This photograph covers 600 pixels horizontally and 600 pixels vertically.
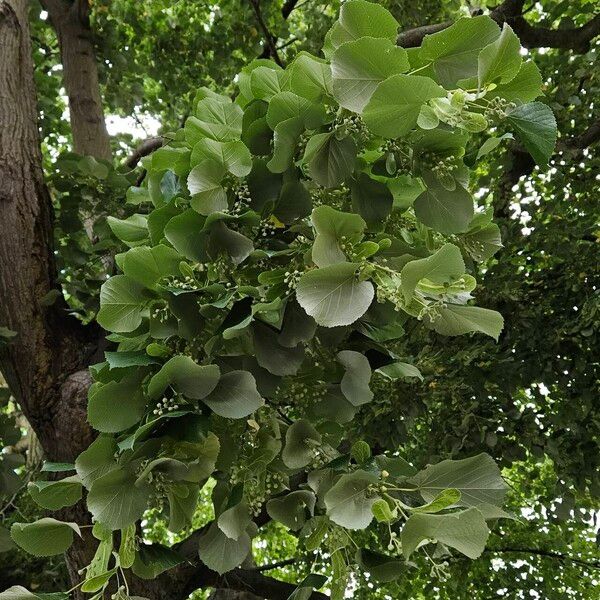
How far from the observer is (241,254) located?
3.31ft

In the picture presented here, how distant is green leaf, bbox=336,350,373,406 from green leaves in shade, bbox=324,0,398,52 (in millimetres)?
430

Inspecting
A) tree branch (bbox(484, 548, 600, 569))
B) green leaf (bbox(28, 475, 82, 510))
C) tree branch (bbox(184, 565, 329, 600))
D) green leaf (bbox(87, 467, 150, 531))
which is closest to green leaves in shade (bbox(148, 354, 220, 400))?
green leaf (bbox(87, 467, 150, 531))

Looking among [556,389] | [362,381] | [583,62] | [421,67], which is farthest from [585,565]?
[421,67]

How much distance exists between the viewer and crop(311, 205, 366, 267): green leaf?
88 centimetres

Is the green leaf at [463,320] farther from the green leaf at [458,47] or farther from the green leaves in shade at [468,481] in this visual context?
the green leaf at [458,47]

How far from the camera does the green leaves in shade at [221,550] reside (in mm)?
1078

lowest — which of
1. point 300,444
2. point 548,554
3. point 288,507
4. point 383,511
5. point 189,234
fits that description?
point 548,554

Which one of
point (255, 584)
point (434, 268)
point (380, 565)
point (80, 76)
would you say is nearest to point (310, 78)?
point (434, 268)

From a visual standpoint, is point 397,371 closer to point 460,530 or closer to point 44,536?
point 460,530

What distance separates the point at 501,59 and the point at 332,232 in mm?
279

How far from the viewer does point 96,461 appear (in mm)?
1029

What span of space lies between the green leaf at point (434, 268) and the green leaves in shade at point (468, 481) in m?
0.23

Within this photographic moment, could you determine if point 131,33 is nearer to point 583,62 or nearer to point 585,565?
point 583,62

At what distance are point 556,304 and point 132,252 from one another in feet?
8.06
